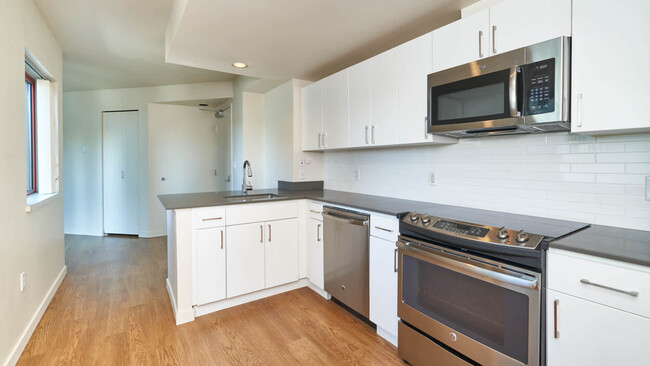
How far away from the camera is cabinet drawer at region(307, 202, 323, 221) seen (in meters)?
2.85

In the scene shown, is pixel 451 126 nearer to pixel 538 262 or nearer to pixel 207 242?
pixel 538 262

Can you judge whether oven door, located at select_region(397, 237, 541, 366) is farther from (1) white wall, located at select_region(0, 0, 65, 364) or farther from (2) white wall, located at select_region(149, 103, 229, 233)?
(2) white wall, located at select_region(149, 103, 229, 233)

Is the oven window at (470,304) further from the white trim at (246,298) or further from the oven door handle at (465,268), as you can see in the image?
the white trim at (246,298)

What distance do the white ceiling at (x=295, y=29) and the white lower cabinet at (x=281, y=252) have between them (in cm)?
153

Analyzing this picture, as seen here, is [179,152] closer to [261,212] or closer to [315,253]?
[261,212]

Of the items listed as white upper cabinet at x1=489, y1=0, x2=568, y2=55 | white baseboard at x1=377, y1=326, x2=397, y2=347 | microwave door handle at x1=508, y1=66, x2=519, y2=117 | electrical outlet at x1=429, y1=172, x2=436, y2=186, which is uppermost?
white upper cabinet at x1=489, y1=0, x2=568, y2=55

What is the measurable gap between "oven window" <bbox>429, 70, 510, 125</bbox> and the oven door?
2.57 feet

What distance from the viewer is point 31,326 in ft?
7.47

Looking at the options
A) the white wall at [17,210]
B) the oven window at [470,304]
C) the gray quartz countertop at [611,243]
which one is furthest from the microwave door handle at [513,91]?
the white wall at [17,210]

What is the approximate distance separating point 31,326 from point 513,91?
136 inches

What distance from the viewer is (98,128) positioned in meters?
5.32

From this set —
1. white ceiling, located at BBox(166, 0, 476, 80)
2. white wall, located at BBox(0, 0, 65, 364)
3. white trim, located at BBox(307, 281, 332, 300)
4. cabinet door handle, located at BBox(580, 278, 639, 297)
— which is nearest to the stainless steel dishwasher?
white trim, located at BBox(307, 281, 332, 300)

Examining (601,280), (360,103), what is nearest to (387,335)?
(601,280)

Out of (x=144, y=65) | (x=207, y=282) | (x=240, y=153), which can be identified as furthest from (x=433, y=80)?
(x=144, y=65)
